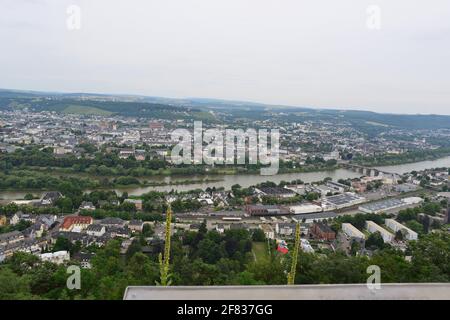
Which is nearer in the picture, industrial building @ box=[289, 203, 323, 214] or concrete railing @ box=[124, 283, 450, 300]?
concrete railing @ box=[124, 283, 450, 300]

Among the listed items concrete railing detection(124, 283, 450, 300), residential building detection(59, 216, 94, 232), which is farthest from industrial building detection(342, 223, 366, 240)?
concrete railing detection(124, 283, 450, 300)

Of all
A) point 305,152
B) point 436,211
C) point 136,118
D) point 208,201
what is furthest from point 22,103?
point 436,211

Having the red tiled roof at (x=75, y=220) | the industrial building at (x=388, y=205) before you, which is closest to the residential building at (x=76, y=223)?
the red tiled roof at (x=75, y=220)

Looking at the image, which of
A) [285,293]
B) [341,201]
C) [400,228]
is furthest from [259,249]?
→ [285,293]

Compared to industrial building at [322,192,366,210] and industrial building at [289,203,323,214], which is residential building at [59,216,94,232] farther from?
industrial building at [322,192,366,210]

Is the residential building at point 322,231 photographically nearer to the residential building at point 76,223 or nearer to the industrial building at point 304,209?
the industrial building at point 304,209

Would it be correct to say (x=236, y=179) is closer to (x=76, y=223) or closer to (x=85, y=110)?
(x=76, y=223)

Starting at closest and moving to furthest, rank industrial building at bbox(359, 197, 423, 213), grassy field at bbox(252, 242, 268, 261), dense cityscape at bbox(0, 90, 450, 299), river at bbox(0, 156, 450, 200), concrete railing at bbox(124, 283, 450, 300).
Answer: concrete railing at bbox(124, 283, 450, 300) → dense cityscape at bbox(0, 90, 450, 299) → grassy field at bbox(252, 242, 268, 261) → industrial building at bbox(359, 197, 423, 213) → river at bbox(0, 156, 450, 200)

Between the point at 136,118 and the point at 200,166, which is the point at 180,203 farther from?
the point at 136,118
